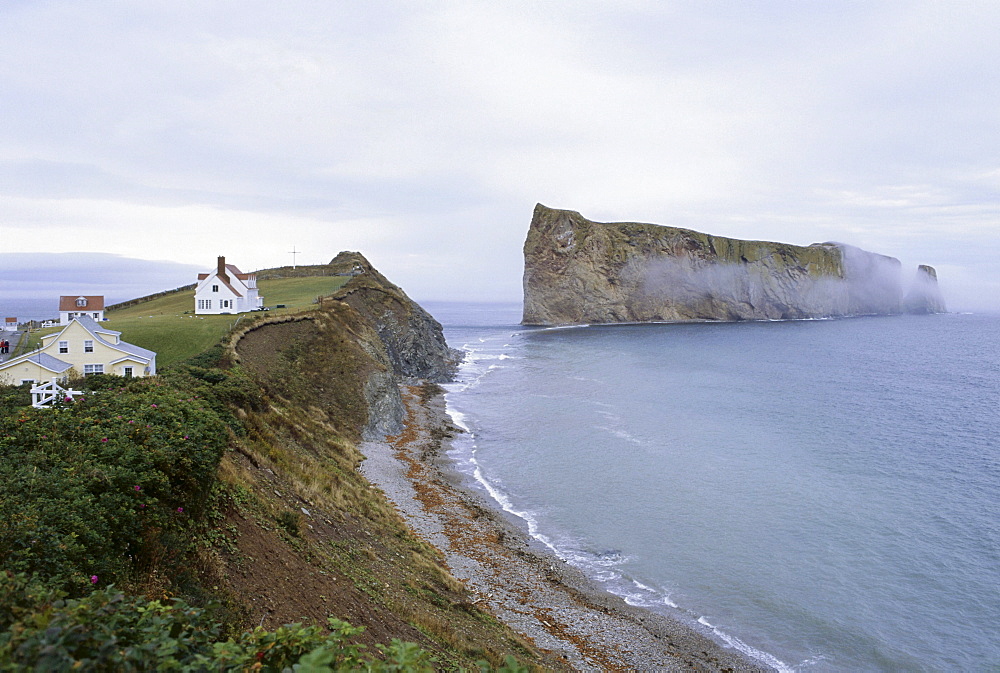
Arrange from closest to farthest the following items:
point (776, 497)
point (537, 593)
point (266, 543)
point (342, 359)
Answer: point (266, 543), point (537, 593), point (776, 497), point (342, 359)

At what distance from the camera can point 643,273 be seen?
534 ft

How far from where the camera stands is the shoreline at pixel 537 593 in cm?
1705

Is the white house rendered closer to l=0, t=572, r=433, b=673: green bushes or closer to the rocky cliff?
the rocky cliff

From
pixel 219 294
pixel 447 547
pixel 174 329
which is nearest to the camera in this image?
pixel 447 547

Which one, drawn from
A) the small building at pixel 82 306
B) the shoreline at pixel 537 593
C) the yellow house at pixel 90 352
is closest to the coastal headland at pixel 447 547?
the shoreline at pixel 537 593

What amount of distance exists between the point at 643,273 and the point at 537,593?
493 ft

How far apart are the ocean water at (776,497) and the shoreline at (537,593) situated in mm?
1101

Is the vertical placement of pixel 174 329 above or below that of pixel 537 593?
above

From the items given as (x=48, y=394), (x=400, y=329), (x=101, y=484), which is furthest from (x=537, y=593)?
(x=400, y=329)

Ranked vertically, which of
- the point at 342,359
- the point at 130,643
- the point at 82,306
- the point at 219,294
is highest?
the point at 219,294

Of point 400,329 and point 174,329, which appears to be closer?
point 174,329

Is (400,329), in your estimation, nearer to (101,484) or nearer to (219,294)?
(219,294)

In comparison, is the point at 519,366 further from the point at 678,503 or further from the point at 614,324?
the point at 614,324

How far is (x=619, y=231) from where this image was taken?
534 feet
